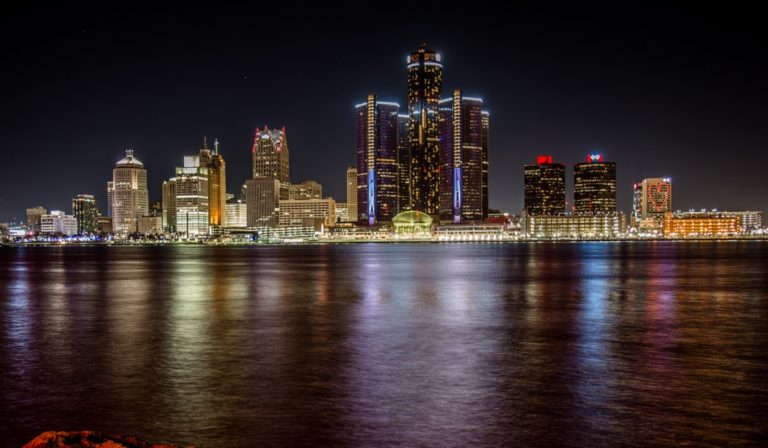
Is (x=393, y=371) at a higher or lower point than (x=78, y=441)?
lower

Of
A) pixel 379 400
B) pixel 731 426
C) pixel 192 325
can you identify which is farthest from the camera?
pixel 192 325

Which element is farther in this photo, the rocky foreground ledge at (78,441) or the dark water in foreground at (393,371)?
the dark water in foreground at (393,371)

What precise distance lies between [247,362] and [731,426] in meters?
14.3

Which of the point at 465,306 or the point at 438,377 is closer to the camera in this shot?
the point at 438,377

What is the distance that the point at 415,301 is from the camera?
4022 cm

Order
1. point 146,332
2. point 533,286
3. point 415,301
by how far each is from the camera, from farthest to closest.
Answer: point 533,286, point 415,301, point 146,332

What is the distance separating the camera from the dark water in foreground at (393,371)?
13.4 m

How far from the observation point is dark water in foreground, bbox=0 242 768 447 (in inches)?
528

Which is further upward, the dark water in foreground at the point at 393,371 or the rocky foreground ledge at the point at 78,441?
the rocky foreground ledge at the point at 78,441

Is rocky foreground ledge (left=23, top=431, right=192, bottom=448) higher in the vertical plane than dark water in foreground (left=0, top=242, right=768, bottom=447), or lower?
higher

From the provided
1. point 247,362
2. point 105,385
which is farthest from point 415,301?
point 105,385

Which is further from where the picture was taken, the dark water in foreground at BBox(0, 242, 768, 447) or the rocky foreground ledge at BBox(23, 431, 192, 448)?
the dark water in foreground at BBox(0, 242, 768, 447)

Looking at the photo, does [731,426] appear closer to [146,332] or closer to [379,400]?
[379,400]

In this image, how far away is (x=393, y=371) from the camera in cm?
1938
